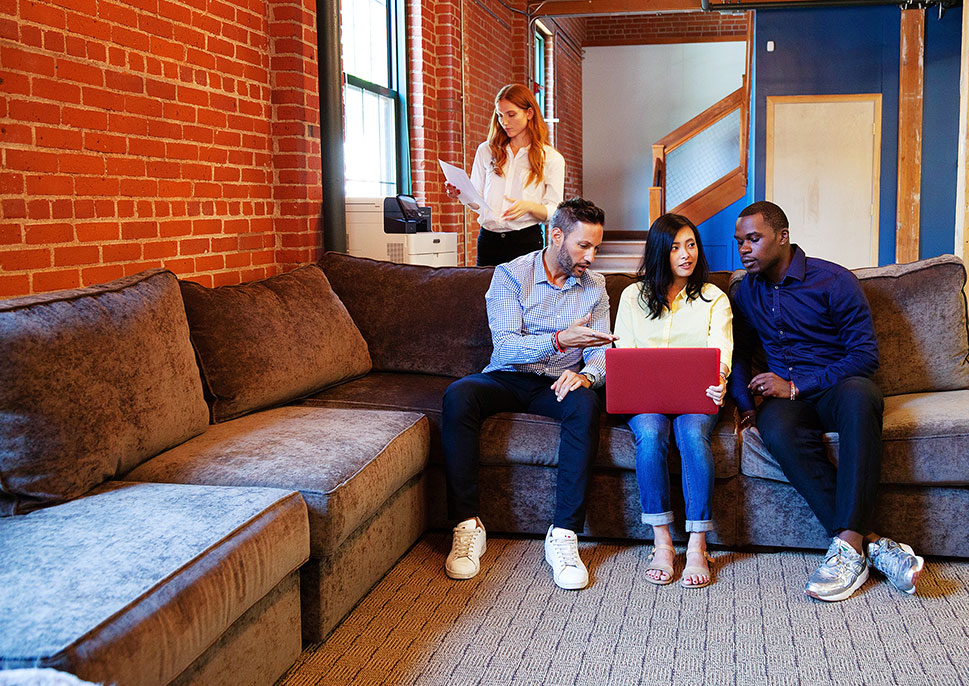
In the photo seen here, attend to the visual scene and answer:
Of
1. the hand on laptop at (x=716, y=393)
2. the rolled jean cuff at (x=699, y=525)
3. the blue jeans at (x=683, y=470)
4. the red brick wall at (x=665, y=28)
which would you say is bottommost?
the rolled jean cuff at (x=699, y=525)

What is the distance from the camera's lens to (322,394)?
133 inches

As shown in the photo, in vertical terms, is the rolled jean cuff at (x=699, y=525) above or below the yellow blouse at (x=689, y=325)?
below

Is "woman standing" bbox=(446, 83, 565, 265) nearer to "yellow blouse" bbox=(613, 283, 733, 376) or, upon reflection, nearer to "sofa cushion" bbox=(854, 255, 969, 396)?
"yellow blouse" bbox=(613, 283, 733, 376)

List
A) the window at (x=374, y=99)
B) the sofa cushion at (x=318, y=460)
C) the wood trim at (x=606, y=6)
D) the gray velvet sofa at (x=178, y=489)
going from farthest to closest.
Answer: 1. the wood trim at (x=606, y=6)
2. the window at (x=374, y=99)
3. the sofa cushion at (x=318, y=460)
4. the gray velvet sofa at (x=178, y=489)

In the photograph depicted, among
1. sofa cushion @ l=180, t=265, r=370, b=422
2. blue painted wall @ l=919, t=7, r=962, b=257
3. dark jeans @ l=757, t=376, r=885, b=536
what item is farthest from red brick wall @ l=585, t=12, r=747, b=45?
dark jeans @ l=757, t=376, r=885, b=536

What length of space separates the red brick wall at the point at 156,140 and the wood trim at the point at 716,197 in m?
5.35

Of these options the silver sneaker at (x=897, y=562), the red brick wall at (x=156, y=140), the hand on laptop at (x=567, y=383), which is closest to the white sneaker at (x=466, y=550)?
the hand on laptop at (x=567, y=383)

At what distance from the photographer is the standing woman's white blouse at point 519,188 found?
14.1ft

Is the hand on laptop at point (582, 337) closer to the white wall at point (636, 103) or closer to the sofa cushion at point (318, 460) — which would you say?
the sofa cushion at point (318, 460)

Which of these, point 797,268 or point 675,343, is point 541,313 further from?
point 797,268

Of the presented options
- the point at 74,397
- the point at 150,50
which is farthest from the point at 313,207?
the point at 74,397

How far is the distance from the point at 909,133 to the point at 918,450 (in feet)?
19.7

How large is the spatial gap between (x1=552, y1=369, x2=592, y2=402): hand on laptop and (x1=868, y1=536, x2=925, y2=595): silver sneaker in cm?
98

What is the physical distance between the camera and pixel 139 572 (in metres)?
1.71
